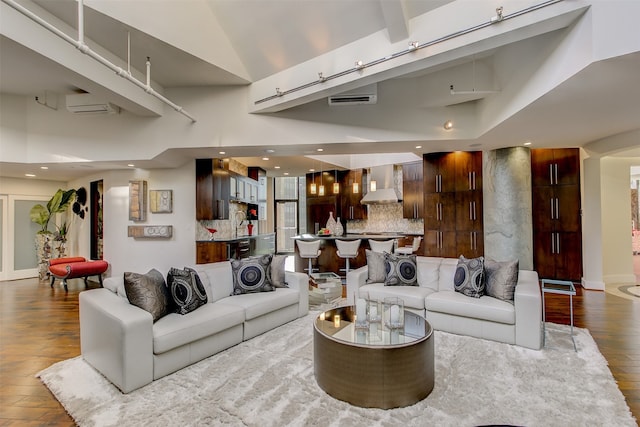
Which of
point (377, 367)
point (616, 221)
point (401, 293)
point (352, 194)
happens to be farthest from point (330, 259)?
point (616, 221)

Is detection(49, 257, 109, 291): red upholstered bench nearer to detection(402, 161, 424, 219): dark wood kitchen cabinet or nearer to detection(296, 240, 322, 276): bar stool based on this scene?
detection(296, 240, 322, 276): bar stool

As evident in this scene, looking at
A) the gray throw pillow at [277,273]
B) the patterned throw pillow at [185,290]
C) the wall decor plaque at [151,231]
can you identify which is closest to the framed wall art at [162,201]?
the wall decor plaque at [151,231]

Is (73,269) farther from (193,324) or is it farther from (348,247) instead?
(348,247)

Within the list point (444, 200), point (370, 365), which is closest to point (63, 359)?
point (370, 365)

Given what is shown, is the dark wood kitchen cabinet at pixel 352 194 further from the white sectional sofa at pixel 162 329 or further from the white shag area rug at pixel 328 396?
the white shag area rug at pixel 328 396

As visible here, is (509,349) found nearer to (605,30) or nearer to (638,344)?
(638,344)

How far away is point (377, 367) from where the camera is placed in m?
2.23

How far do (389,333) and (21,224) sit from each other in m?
9.33

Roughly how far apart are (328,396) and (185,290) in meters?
1.71

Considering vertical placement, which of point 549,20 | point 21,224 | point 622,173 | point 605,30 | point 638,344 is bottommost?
point 638,344

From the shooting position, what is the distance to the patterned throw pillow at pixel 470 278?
3.60 meters

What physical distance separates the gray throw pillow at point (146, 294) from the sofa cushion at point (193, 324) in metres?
0.10

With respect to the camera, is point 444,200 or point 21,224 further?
point 21,224

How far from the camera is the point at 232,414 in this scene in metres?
2.17
